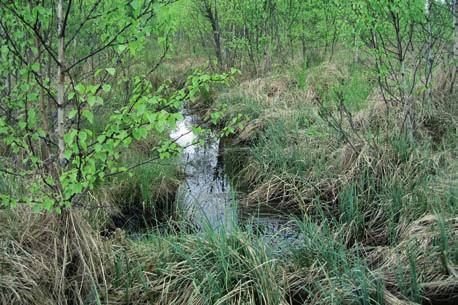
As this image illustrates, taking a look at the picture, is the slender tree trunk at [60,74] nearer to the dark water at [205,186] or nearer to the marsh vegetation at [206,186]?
the marsh vegetation at [206,186]

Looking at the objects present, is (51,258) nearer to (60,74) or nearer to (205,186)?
(60,74)

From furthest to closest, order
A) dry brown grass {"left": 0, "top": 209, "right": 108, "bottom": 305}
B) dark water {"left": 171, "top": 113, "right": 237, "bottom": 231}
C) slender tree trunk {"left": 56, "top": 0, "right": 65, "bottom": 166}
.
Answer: dark water {"left": 171, "top": 113, "right": 237, "bottom": 231} → dry brown grass {"left": 0, "top": 209, "right": 108, "bottom": 305} → slender tree trunk {"left": 56, "top": 0, "right": 65, "bottom": 166}

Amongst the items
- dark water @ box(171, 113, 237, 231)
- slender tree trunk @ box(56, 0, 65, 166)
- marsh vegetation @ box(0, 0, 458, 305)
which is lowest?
dark water @ box(171, 113, 237, 231)

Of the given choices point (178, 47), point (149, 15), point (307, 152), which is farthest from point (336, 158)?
point (178, 47)

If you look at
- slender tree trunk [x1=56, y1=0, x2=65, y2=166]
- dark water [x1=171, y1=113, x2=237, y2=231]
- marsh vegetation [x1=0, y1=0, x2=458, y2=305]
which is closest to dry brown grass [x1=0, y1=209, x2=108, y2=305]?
marsh vegetation [x1=0, y1=0, x2=458, y2=305]

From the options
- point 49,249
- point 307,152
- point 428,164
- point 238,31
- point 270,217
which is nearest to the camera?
point 49,249

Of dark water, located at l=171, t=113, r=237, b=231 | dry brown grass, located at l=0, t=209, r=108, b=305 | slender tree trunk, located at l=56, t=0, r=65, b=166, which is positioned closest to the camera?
slender tree trunk, located at l=56, t=0, r=65, b=166

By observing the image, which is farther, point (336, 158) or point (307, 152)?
point (307, 152)

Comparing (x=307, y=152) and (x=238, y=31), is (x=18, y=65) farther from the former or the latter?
(x=238, y=31)

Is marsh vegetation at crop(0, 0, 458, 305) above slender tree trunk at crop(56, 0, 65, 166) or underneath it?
underneath

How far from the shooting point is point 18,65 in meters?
4.94

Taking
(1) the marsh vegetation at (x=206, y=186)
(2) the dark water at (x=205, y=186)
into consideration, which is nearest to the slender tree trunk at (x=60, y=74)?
(1) the marsh vegetation at (x=206, y=186)

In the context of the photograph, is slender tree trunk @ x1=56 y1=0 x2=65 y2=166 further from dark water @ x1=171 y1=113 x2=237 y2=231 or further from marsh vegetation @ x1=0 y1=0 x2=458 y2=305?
dark water @ x1=171 y1=113 x2=237 y2=231

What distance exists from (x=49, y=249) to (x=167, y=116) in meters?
2.04
